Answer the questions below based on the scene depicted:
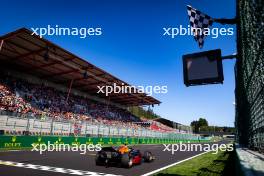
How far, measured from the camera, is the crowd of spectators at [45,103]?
74.7ft

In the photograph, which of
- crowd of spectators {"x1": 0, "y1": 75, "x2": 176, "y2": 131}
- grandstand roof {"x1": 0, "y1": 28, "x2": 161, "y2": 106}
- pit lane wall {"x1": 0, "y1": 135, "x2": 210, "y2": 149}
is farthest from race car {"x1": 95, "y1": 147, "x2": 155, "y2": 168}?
grandstand roof {"x1": 0, "y1": 28, "x2": 161, "y2": 106}

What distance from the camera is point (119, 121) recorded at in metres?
42.6

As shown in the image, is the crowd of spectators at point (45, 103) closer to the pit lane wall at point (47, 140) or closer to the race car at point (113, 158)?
the pit lane wall at point (47, 140)

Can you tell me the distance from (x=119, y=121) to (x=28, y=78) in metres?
16.8

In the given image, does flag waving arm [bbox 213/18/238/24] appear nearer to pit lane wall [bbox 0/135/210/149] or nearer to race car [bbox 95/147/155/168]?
race car [bbox 95/147/155/168]

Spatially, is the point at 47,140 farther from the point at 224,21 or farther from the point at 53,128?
the point at 224,21

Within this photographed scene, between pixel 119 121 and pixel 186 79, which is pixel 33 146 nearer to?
pixel 186 79

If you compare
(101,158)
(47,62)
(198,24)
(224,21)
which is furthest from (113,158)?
(47,62)

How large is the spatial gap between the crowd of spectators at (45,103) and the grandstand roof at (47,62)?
162 centimetres

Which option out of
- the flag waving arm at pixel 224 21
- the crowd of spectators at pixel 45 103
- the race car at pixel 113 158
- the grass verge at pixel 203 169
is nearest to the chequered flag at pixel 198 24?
the flag waving arm at pixel 224 21

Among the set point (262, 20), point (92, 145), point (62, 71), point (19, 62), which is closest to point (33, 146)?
point (92, 145)

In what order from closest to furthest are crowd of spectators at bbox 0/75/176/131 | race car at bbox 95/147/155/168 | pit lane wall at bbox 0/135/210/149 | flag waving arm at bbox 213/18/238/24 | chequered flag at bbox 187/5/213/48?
1. flag waving arm at bbox 213/18/238/24
2. chequered flag at bbox 187/5/213/48
3. race car at bbox 95/147/155/168
4. pit lane wall at bbox 0/135/210/149
5. crowd of spectators at bbox 0/75/176/131

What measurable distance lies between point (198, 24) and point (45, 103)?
25414mm

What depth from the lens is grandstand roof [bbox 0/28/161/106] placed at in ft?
70.5
